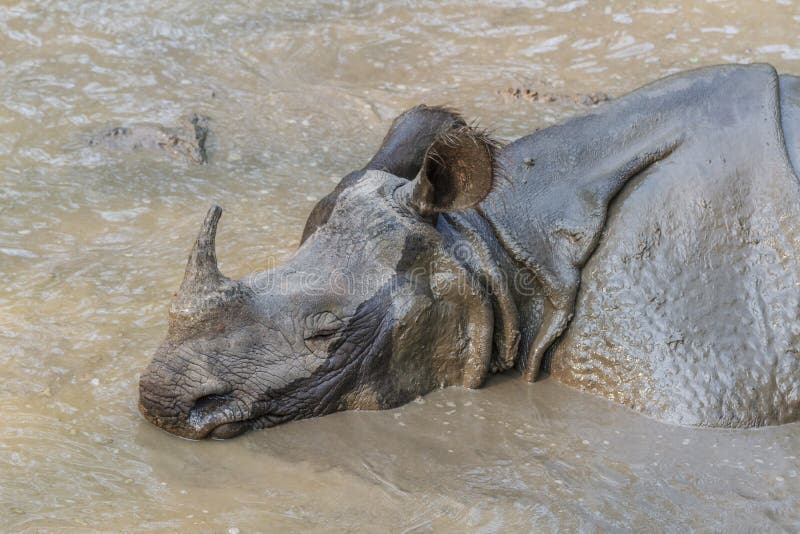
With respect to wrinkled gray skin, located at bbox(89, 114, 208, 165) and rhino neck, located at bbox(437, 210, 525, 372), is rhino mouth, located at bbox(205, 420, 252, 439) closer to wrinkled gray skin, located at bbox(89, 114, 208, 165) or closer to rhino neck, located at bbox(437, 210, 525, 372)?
rhino neck, located at bbox(437, 210, 525, 372)

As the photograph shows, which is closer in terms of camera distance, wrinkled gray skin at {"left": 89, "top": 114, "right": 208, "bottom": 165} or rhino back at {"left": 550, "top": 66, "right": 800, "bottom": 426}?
rhino back at {"left": 550, "top": 66, "right": 800, "bottom": 426}

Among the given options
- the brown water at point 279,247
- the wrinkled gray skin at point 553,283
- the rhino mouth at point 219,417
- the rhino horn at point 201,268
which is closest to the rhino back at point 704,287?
the wrinkled gray skin at point 553,283

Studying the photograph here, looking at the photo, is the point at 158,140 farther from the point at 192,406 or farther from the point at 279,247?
the point at 192,406

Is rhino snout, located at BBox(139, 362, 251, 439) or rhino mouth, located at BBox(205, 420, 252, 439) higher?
rhino snout, located at BBox(139, 362, 251, 439)

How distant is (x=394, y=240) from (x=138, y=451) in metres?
1.36

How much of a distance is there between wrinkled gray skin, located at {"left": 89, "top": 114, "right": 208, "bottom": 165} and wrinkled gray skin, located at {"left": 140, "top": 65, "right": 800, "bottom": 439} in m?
2.91

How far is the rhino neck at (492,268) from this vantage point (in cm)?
440


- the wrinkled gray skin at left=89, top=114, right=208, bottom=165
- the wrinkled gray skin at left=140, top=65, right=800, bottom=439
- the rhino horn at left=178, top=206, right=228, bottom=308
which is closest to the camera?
the rhino horn at left=178, top=206, right=228, bottom=308

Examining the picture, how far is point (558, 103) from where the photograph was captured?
8.27m

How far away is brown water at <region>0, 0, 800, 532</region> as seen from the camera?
375 cm

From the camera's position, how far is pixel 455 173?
4.25 m

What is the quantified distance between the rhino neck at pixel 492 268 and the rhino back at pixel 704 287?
0.24 m

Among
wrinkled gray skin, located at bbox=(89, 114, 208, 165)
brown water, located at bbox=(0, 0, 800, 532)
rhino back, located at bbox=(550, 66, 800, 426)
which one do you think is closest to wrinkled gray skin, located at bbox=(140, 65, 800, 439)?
rhino back, located at bbox=(550, 66, 800, 426)

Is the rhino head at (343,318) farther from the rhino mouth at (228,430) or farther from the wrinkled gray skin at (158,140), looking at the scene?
the wrinkled gray skin at (158,140)
